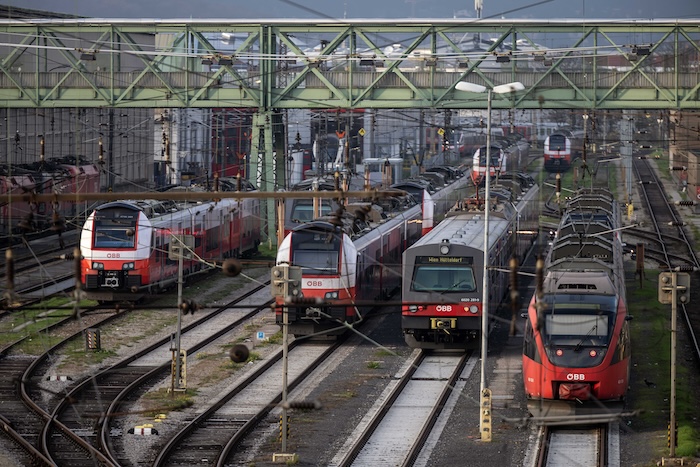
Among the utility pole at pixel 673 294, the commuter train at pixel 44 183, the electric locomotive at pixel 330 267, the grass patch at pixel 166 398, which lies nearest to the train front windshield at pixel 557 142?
the commuter train at pixel 44 183

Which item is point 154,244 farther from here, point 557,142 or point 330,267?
point 557,142

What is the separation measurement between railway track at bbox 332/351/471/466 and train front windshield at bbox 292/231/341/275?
307 cm

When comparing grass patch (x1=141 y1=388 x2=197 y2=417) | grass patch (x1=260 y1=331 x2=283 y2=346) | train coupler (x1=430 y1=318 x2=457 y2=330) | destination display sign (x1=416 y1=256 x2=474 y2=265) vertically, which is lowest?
grass patch (x1=141 y1=388 x2=197 y2=417)

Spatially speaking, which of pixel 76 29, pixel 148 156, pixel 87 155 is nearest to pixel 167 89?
pixel 76 29

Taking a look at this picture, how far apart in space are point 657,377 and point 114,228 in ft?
51.2

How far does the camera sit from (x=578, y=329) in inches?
879

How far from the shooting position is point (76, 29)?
4522cm

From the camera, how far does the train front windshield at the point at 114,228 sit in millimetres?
34406

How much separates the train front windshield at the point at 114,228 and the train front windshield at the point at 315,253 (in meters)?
6.72

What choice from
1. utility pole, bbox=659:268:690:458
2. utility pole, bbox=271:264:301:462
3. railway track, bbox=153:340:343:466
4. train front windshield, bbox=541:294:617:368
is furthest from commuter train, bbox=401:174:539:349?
utility pole, bbox=659:268:690:458

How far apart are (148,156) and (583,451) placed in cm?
5296

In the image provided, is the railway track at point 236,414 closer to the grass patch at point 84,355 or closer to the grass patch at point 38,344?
the grass patch at point 84,355

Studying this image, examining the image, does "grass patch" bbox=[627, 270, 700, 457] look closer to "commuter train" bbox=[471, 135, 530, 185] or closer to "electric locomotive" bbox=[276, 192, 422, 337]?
"electric locomotive" bbox=[276, 192, 422, 337]

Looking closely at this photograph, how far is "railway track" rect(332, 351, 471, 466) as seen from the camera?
21156 mm
